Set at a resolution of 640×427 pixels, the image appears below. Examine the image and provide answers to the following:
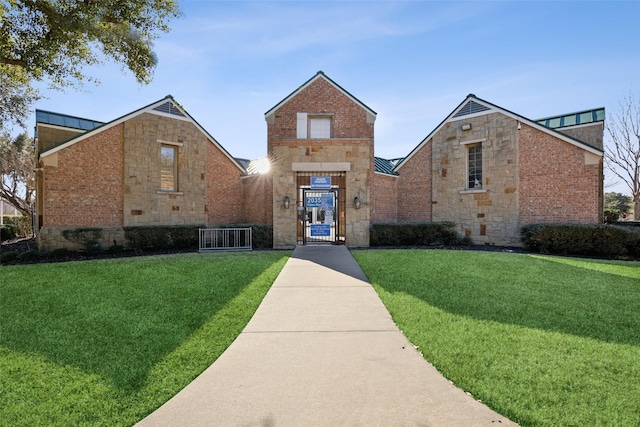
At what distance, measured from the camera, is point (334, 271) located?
8242 mm

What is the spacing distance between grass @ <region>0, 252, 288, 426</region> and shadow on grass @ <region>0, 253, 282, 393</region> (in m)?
0.01

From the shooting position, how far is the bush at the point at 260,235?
1370 centimetres

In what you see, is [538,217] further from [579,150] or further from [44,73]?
[44,73]

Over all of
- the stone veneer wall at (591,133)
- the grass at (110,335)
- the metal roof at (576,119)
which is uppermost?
the metal roof at (576,119)

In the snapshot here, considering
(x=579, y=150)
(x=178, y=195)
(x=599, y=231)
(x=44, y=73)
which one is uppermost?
(x=44, y=73)

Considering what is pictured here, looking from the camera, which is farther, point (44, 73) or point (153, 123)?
point (153, 123)

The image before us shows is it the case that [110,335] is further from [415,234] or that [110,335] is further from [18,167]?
[18,167]

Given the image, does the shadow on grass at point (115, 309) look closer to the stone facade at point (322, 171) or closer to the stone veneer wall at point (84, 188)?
the stone veneer wall at point (84, 188)

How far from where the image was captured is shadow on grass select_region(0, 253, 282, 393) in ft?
11.8

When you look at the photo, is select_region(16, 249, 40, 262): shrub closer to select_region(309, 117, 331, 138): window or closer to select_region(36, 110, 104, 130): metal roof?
select_region(36, 110, 104, 130): metal roof

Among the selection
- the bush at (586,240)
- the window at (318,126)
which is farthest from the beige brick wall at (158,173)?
the bush at (586,240)

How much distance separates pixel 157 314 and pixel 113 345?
44.6 inches

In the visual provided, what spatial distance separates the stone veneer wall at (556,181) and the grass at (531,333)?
17.6 ft

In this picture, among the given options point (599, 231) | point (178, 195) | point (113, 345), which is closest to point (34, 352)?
point (113, 345)
